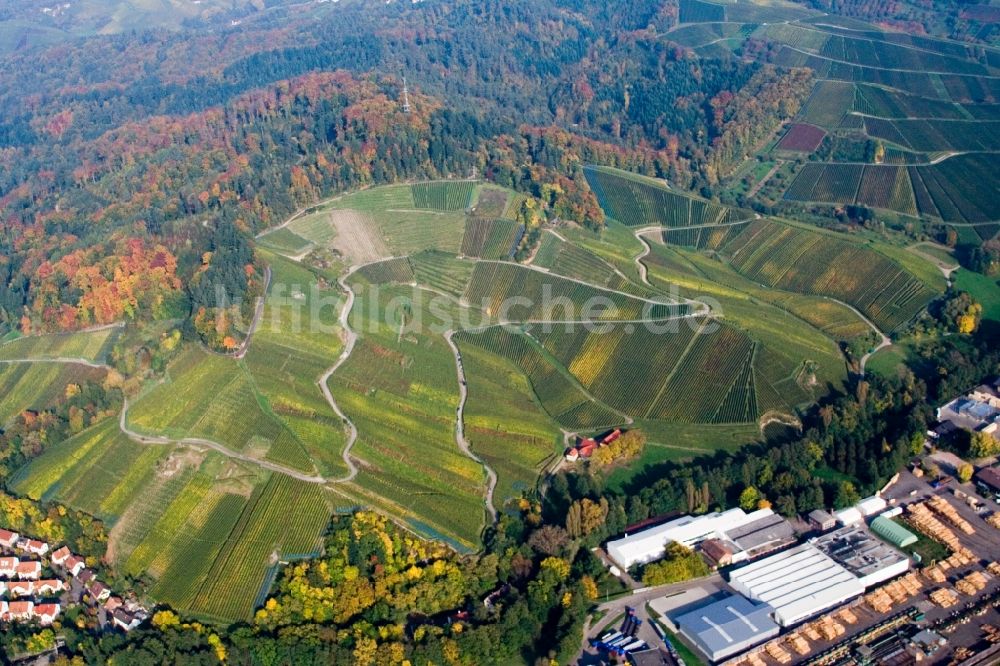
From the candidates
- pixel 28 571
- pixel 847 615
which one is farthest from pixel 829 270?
pixel 28 571

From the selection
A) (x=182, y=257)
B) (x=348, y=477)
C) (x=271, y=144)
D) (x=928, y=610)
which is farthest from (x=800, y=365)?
(x=271, y=144)

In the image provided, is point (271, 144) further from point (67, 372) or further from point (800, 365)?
point (800, 365)

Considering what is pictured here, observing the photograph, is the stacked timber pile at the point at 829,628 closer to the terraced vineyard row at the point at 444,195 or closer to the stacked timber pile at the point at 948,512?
the stacked timber pile at the point at 948,512

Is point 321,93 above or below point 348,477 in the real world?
above

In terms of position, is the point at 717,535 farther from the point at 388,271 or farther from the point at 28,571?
the point at 388,271

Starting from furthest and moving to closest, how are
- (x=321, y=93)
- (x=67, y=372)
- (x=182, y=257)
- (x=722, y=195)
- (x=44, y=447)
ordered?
(x=321, y=93) → (x=722, y=195) → (x=182, y=257) → (x=67, y=372) → (x=44, y=447)

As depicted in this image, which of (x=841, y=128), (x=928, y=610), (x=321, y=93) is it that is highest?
(x=321, y=93)

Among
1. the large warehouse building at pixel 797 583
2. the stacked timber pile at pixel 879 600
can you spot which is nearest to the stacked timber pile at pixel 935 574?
the stacked timber pile at pixel 879 600
